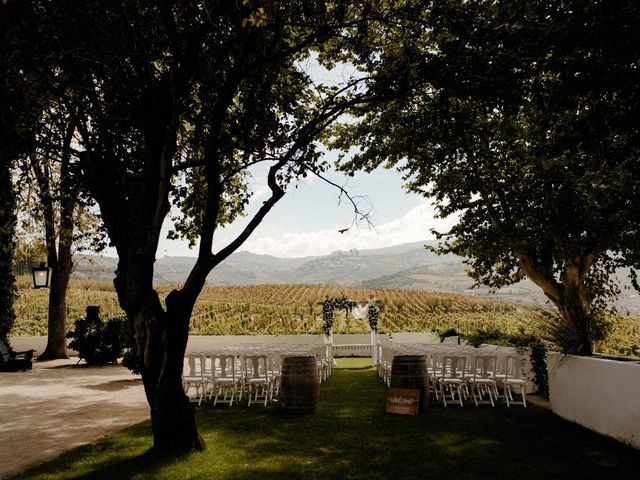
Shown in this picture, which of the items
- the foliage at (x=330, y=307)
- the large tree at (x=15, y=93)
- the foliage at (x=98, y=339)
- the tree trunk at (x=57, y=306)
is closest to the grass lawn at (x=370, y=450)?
the large tree at (x=15, y=93)

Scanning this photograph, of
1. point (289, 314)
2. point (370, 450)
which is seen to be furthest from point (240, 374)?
point (289, 314)

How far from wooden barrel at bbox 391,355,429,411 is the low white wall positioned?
7.09ft

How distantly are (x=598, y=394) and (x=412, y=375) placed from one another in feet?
8.97

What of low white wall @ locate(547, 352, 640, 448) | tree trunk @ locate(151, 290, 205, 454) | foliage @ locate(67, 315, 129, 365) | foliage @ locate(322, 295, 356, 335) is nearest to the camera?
tree trunk @ locate(151, 290, 205, 454)

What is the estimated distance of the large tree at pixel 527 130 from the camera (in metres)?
4.88

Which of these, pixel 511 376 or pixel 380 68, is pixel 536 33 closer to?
pixel 380 68

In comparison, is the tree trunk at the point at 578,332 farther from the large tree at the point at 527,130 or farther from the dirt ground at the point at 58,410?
the dirt ground at the point at 58,410

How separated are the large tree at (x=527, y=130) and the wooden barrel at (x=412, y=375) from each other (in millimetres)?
2335

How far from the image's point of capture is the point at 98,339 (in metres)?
15.9

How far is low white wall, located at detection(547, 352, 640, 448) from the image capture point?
18.3ft

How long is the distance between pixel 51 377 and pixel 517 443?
12.6 m

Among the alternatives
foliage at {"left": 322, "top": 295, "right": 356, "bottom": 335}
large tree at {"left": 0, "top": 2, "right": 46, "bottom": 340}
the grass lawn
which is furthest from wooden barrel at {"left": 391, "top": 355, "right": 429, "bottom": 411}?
foliage at {"left": 322, "top": 295, "right": 356, "bottom": 335}

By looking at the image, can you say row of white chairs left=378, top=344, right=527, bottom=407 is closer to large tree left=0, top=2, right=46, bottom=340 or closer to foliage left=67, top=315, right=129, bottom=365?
large tree left=0, top=2, right=46, bottom=340

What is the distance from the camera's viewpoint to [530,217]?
10.4m
